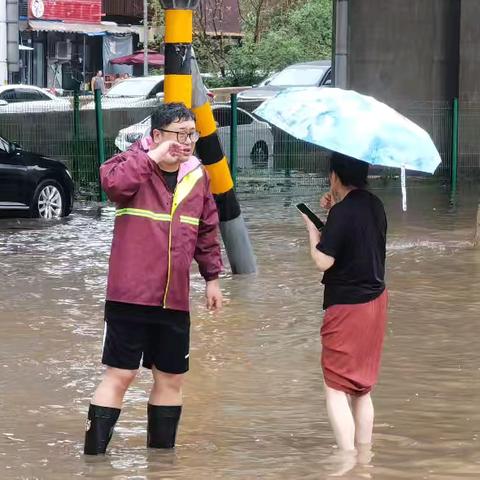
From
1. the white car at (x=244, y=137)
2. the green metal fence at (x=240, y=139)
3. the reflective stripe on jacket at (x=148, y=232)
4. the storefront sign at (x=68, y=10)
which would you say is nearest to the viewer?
the reflective stripe on jacket at (x=148, y=232)

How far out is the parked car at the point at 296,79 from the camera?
3044 centimetres

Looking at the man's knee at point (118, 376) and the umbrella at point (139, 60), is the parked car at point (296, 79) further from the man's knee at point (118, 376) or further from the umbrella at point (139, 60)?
the man's knee at point (118, 376)

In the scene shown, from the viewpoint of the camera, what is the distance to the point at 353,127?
6.12m

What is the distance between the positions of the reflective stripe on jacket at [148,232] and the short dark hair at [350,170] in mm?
698

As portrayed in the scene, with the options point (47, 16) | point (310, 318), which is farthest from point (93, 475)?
point (47, 16)

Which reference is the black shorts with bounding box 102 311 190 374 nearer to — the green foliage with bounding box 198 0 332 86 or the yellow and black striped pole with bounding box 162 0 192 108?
the yellow and black striped pole with bounding box 162 0 192 108

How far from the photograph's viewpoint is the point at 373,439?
267 inches

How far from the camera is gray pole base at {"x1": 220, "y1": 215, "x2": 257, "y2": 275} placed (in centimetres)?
1234

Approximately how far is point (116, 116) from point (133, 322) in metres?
17.8

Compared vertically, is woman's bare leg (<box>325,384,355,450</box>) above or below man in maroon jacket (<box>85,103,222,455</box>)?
below

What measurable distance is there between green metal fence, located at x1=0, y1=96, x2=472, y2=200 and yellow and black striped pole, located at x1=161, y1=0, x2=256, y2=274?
29.0ft

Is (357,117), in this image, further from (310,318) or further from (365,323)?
(310,318)

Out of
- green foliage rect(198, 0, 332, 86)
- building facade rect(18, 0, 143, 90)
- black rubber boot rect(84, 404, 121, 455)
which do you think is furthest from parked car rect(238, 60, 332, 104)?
black rubber boot rect(84, 404, 121, 455)

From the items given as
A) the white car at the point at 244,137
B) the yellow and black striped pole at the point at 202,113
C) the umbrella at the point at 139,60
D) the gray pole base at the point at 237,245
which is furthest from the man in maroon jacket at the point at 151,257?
the umbrella at the point at 139,60
